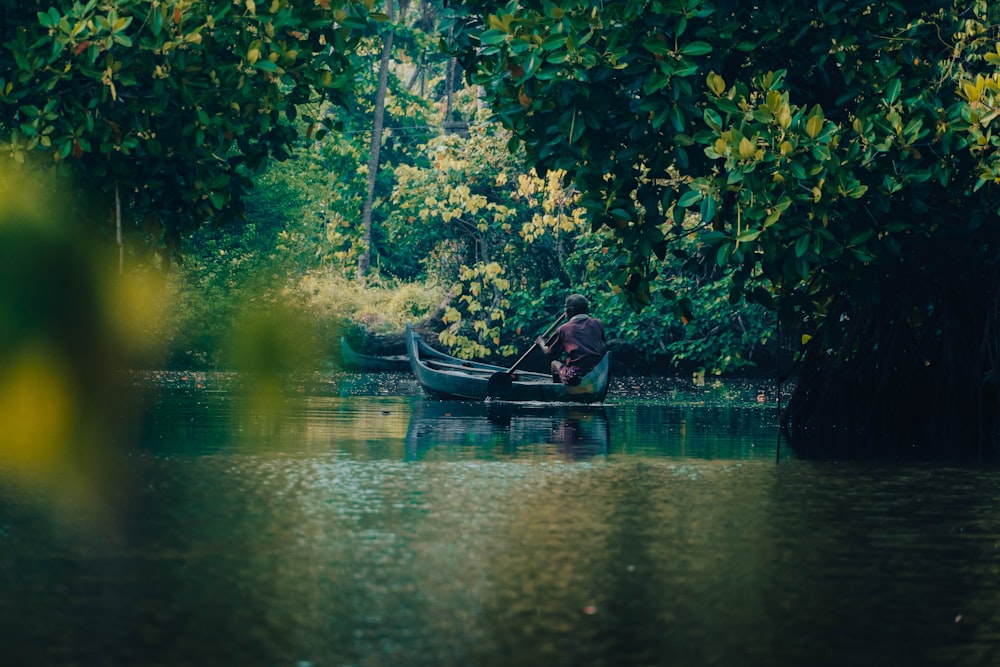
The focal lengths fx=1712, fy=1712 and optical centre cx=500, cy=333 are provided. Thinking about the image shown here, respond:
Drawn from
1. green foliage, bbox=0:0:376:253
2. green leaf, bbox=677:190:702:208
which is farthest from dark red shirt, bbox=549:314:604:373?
green leaf, bbox=677:190:702:208

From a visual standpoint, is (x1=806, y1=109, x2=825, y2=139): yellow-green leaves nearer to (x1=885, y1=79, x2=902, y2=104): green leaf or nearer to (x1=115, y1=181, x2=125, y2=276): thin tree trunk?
(x1=885, y1=79, x2=902, y2=104): green leaf

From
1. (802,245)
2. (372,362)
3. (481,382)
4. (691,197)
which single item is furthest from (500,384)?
(372,362)

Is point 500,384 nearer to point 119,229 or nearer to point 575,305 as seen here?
point 575,305

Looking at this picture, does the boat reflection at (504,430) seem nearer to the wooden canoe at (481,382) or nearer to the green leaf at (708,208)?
the wooden canoe at (481,382)

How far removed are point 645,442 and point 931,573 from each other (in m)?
9.36

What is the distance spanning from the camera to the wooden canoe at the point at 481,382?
86.7 ft

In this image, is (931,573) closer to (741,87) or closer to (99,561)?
(99,561)

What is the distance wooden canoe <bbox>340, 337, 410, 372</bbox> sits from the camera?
42.9m

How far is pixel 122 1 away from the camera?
57.7ft

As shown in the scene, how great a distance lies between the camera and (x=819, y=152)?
54.1 ft

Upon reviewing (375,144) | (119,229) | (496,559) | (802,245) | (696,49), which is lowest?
(496,559)

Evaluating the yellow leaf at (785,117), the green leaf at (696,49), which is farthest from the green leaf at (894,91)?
the green leaf at (696,49)

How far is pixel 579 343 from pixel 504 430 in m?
7.05

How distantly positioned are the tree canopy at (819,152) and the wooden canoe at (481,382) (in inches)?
261
